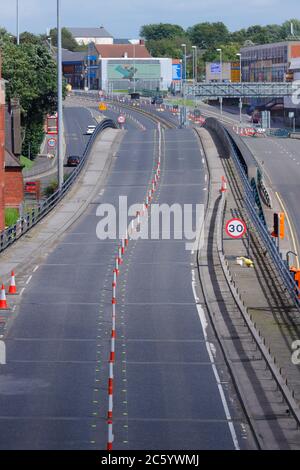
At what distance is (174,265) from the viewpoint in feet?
140

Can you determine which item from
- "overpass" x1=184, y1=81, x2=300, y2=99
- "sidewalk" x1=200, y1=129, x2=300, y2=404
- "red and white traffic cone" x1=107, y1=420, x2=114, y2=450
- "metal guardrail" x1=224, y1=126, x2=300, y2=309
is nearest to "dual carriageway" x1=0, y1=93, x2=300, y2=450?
"red and white traffic cone" x1=107, y1=420, x2=114, y2=450

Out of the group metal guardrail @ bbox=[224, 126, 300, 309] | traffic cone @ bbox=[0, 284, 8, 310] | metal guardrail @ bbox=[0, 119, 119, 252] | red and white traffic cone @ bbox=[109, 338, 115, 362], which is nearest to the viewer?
red and white traffic cone @ bbox=[109, 338, 115, 362]

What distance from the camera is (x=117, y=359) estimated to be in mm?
27547

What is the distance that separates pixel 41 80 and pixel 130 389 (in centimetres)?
8357

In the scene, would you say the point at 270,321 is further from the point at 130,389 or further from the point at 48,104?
the point at 48,104

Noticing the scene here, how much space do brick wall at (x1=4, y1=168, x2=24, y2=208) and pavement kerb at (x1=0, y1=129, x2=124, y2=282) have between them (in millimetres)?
3405

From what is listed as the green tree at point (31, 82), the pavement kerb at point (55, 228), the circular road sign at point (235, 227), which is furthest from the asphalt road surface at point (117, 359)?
the green tree at point (31, 82)

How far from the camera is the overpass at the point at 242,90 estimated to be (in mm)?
143500

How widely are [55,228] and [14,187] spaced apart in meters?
16.4

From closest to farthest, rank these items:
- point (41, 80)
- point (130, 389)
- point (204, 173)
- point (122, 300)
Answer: point (130, 389), point (122, 300), point (204, 173), point (41, 80)

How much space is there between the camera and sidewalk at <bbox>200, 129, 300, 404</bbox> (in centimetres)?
2798

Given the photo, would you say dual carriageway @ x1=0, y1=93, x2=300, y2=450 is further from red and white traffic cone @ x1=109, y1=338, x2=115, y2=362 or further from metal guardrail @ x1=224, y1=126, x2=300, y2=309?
metal guardrail @ x1=224, y1=126, x2=300, y2=309

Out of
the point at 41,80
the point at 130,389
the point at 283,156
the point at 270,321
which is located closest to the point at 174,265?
the point at 270,321
